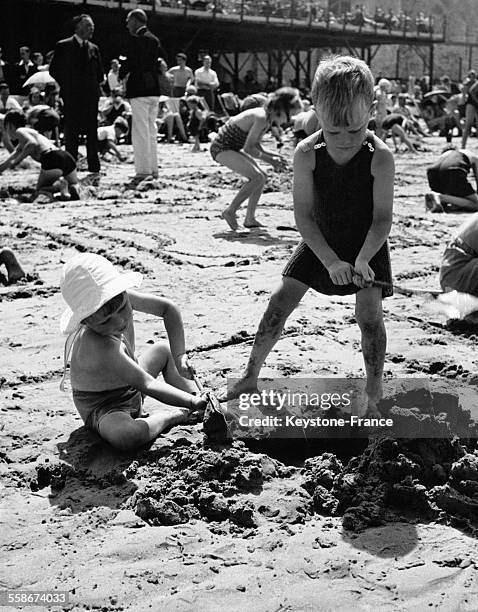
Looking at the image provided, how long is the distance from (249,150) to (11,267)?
9.25 ft

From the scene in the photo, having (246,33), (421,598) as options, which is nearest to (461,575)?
(421,598)

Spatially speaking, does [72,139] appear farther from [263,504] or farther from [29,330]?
[263,504]

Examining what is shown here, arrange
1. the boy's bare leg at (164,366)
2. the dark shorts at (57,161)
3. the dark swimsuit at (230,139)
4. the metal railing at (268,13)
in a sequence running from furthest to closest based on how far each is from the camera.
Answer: the metal railing at (268,13) → the dark shorts at (57,161) → the dark swimsuit at (230,139) → the boy's bare leg at (164,366)

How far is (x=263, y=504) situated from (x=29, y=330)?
2639 mm

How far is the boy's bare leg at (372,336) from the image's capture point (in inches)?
137

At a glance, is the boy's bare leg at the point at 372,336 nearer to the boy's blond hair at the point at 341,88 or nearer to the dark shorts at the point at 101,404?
the boy's blond hair at the point at 341,88

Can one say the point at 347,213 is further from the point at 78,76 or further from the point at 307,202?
the point at 78,76

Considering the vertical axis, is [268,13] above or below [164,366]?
above

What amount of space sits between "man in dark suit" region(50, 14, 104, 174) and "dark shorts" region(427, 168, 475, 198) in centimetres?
474

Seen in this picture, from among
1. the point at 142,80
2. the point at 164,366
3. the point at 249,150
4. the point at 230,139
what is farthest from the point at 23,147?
the point at 164,366

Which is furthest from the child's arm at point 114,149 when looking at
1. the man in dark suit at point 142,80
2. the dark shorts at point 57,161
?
the dark shorts at point 57,161

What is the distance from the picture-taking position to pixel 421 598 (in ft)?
8.08

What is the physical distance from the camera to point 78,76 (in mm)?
11211

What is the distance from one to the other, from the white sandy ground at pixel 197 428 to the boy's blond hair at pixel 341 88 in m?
1.45
